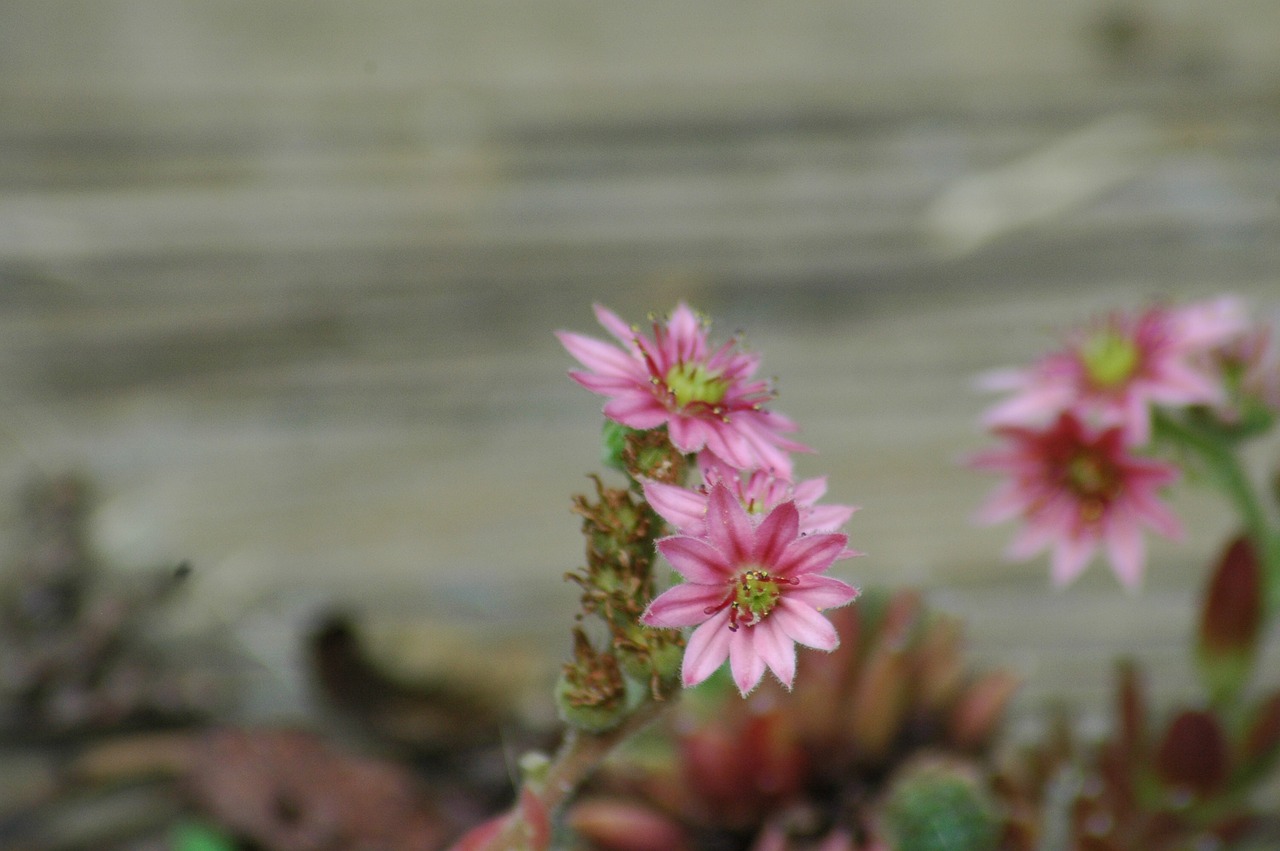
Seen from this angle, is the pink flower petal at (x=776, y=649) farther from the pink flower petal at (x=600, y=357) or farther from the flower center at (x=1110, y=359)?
the flower center at (x=1110, y=359)

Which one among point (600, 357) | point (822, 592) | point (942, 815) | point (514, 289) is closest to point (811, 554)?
point (822, 592)

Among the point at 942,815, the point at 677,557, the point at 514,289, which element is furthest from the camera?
the point at 514,289

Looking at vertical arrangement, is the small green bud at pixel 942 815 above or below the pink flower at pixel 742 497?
below

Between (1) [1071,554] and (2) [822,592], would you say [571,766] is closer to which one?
(2) [822,592]

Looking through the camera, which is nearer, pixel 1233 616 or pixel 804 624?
pixel 804 624

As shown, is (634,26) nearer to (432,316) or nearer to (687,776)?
(432,316)

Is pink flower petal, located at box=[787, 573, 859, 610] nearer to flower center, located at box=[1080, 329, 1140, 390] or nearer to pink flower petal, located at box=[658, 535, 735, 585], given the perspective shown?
pink flower petal, located at box=[658, 535, 735, 585]

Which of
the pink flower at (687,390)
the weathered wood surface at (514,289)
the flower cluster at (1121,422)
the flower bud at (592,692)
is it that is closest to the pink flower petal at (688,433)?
the pink flower at (687,390)
